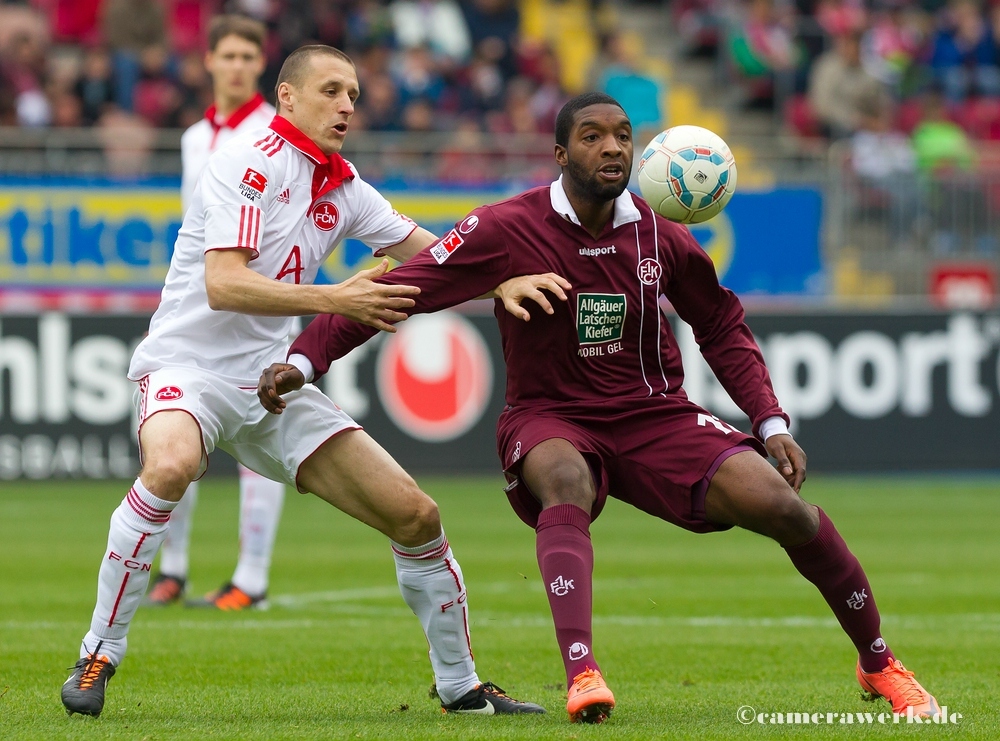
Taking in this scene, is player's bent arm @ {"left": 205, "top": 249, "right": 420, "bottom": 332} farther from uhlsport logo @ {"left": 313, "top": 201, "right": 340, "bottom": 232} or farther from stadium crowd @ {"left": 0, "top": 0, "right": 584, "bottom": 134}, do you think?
stadium crowd @ {"left": 0, "top": 0, "right": 584, "bottom": 134}

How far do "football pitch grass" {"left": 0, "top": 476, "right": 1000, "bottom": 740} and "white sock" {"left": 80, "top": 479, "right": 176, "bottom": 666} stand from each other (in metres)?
0.31

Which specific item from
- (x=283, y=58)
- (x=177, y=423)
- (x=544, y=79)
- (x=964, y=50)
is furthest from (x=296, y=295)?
(x=964, y=50)

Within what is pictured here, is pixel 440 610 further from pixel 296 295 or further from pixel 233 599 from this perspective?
pixel 233 599

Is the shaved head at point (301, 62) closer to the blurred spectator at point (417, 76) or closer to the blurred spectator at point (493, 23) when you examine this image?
the blurred spectator at point (417, 76)

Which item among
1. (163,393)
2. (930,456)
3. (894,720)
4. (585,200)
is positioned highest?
(585,200)

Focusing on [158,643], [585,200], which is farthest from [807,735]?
[158,643]

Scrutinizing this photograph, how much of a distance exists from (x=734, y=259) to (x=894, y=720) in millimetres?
14023

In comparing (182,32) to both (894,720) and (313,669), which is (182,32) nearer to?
(313,669)

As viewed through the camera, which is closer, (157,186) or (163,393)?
(163,393)

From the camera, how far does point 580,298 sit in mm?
6297

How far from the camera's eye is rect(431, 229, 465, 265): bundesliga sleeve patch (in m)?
6.24

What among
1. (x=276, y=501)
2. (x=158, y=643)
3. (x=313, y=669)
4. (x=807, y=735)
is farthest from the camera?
(x=276, y=501)

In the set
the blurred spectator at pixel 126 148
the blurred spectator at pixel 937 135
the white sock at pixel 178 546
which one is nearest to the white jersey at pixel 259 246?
the white sock at pixel 178 546

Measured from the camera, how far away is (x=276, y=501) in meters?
9.45
